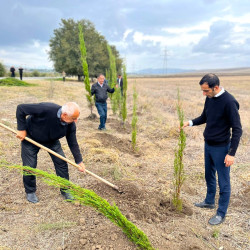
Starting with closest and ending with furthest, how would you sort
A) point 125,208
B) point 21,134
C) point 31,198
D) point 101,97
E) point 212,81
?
point 212,81
point 21,134
point 125,208
point 31,198
point 101,97

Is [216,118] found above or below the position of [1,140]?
above

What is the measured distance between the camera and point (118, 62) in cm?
4131

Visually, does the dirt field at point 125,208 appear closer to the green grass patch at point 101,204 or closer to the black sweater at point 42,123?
the green grass patch at point 101,204

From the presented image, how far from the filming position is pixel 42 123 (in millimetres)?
3039

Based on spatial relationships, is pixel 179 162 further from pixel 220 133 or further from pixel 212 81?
pixel 212 81

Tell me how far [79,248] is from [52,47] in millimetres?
34400

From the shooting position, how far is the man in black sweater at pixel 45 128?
9.51 ft

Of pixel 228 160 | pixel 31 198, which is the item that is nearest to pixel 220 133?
pixel 228 160

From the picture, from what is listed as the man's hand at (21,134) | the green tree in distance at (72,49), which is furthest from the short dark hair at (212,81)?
the green tree in distance at (72,49)

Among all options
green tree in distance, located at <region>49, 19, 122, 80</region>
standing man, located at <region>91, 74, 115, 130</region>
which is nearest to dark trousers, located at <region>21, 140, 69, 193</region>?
standing man, located at <region>91, 74, 115, 130</region>

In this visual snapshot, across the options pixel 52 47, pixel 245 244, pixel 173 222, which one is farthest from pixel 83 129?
pixel 52 47

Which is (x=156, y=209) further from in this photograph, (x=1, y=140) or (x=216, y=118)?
(x=1, y=140)

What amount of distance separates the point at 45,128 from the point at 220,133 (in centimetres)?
221

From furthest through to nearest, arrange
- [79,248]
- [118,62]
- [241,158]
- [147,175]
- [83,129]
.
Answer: [118,62] → [83,129] → [241,158] → [147,175] → [79,248]
